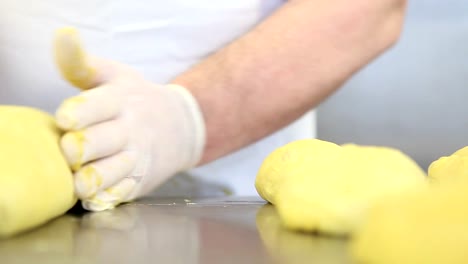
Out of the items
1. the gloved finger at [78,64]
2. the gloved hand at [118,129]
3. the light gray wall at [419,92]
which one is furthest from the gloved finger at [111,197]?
the light gray wall at [419,92]

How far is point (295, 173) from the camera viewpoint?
0.58 m

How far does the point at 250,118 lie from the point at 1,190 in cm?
56

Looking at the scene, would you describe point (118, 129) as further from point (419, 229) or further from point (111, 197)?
point (419, 229)

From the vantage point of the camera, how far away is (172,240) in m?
0.53

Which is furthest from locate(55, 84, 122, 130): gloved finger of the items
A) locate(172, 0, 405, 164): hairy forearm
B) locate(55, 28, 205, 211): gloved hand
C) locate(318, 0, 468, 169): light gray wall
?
locate(318, 0, 468, 169): light gray wall

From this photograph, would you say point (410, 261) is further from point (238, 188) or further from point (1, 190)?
point (238, 188)

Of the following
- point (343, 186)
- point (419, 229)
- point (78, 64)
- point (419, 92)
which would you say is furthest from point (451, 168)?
point (419, 92)

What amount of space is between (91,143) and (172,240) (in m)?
0.18

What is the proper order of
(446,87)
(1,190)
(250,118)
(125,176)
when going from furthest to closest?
(446,87), (250,118), (125,176), (1,190)

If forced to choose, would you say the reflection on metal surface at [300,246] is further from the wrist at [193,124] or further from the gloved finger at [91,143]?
the wrist at [193,124]

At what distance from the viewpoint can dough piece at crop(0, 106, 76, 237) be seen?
546 mm

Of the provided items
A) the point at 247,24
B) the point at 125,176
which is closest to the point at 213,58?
the point at 247,24

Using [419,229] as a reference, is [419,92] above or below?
below

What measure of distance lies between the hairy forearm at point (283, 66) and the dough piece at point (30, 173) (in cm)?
37
